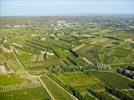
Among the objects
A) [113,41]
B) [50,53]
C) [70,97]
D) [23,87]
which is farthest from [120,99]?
[113,41]

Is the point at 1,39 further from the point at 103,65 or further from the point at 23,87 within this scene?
the point at 23,87

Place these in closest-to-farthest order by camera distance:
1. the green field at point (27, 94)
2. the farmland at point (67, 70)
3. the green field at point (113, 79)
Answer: the green field at point (27, 94), the farmland at point (67, 70), the green field at point (113, 79)

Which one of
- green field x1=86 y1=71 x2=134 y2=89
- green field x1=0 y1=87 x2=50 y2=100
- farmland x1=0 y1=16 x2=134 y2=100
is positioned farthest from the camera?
green field x1=86 y1=71 x2=134 y2=89

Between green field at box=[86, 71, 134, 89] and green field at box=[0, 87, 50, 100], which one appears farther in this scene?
green field at box=[86, 71, 134, 89]

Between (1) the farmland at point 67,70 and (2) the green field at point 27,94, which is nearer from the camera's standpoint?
(2) the green field at point 27,94

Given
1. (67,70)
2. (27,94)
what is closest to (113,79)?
(67,70)

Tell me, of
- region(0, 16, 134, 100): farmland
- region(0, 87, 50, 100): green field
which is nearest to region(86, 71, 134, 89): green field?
region(0, 16, 134, 100): farmland

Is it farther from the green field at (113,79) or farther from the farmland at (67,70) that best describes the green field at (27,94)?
the green field at (113,79)

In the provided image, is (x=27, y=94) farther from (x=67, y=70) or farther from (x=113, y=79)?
(x=113, y=79)

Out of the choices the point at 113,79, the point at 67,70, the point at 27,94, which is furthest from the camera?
the point at 67,70

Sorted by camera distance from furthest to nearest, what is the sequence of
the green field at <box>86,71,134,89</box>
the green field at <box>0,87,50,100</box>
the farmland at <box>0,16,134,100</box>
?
1. the green field at <box>86,71,134,89</box>
2. the farmland at <box>0,16,134,100</box>
3. the green field at <box>0,87,50,100</box>

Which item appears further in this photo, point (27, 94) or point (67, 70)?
point (67, 70)

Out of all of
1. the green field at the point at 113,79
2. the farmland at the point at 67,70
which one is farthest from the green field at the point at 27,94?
the green field at the point at 113,79

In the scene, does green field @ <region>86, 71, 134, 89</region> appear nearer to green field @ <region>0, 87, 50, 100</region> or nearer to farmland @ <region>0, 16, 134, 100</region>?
farmland @ <region>0, 16, 134, 100</region>
